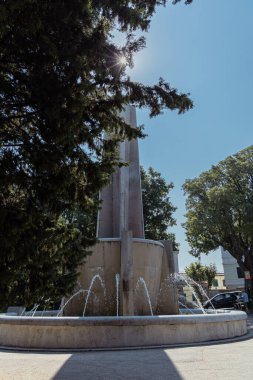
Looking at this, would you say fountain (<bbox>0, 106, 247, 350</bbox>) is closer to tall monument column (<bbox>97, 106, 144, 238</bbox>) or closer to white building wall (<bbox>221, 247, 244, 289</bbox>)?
tall monument column (<bbox>97, 106, 144, 238</bbox>)

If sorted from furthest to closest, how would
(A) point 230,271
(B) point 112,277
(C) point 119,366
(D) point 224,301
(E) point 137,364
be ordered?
(A) point 230,271 → (D) point 224,301 → (B) point 112,277 → (E) point 137,364 → (C) point 119,366

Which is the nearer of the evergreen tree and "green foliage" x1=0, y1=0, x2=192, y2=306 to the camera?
"green foliage" x1=0, y1=0, x2=192, y2=306

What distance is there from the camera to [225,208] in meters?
27.3

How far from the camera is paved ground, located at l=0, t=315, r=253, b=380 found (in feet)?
17.2

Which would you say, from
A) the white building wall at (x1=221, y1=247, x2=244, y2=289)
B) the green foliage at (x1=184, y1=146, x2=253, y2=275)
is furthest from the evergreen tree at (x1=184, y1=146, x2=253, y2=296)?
the white building wall at (x1=221, y1=247, x2=244, y2=289)

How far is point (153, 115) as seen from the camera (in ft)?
18.8

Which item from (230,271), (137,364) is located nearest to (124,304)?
(137,364)

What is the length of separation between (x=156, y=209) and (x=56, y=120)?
23.7m

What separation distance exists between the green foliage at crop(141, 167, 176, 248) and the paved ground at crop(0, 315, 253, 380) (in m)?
20.1

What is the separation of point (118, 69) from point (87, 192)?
1910 millimetres

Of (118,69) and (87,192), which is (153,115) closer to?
(118,69)

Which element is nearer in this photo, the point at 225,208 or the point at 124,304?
the point at 124,304

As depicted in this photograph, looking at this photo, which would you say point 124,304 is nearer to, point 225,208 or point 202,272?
point 225,208

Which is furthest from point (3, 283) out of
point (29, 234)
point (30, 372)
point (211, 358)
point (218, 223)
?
point (218, 223)
